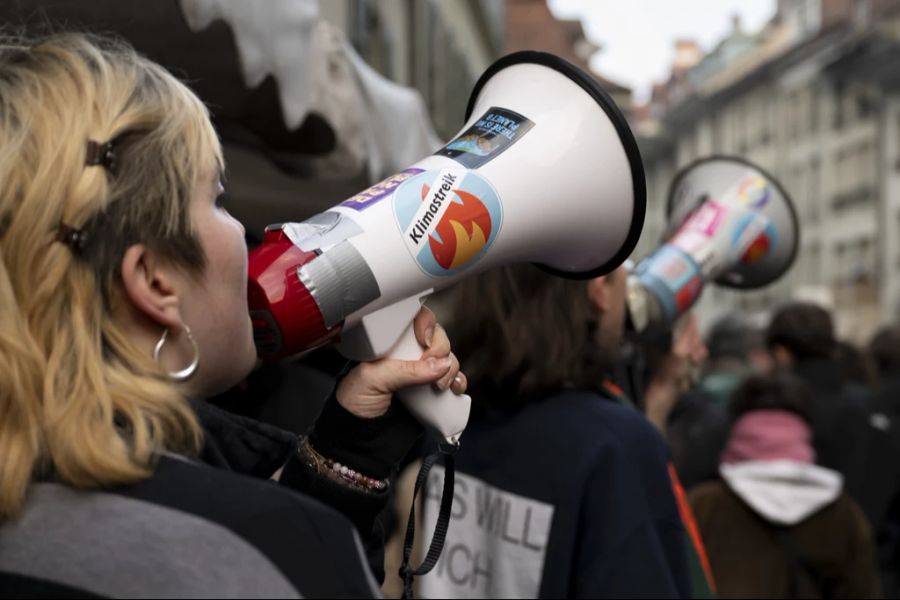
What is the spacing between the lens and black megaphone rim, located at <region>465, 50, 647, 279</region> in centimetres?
192

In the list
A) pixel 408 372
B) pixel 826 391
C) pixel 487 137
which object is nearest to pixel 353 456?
pixel 408 372

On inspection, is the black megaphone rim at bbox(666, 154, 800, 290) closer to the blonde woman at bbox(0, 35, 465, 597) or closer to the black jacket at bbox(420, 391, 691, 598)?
the black jacket at bbox(420, 391, 691, 598)

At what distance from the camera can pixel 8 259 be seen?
1.31m

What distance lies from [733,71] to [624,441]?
4844cm

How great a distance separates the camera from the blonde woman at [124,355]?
1.22 metres

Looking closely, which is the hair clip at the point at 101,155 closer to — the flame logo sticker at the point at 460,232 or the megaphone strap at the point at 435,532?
the flame logo sticker at the point at 460,232

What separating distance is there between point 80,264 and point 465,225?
0.57m

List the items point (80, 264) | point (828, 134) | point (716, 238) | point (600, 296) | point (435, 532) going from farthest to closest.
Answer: point (828, 134), point (716, 238), point (600, 296), point (435, 532), point (80, 264)

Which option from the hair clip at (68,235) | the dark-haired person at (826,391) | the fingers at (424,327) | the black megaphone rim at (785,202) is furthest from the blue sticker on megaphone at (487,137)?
the dark-haired person at (826,391)

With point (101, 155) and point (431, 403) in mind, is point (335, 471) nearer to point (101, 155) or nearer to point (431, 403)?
point (431, 403)

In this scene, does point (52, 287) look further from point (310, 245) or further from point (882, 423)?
point (882, 423)

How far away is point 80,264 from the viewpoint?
1.32 metres

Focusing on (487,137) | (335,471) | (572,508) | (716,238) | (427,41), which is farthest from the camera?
(427,41)

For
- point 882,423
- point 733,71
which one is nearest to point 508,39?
point 733,71
